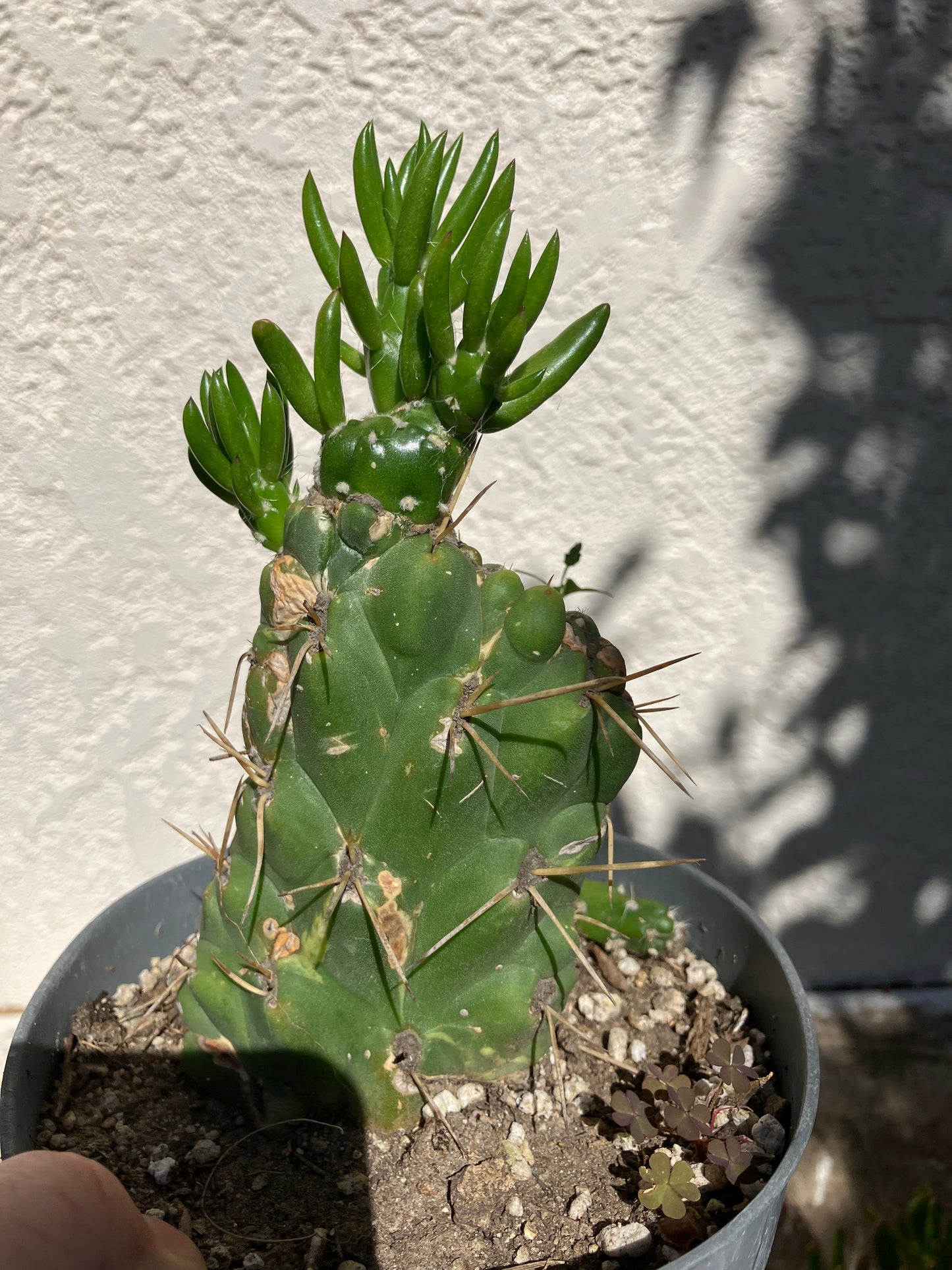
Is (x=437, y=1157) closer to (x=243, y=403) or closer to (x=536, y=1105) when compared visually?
(x=536, y=1105)

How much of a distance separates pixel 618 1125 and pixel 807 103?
1.20m

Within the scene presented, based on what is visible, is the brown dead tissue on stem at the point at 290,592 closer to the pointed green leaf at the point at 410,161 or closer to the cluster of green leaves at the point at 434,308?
the cluster of green leaves at the point at 434,308

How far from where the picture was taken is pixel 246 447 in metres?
0.75

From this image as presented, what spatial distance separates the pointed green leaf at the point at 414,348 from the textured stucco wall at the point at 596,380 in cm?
62

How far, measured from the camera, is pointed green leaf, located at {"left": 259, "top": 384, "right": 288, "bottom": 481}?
0.73m

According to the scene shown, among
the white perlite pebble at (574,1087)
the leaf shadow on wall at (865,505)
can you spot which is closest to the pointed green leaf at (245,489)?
the white perlite pebble at (574,1087)

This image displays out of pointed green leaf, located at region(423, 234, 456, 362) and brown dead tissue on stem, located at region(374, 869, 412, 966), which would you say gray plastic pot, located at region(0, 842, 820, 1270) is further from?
pointed green leaf, located at region(423, 234, 456, 362)

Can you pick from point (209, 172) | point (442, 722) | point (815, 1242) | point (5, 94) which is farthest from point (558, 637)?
point (815, 1242)

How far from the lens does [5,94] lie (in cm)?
111

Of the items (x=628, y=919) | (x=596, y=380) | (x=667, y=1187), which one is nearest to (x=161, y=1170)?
(x=667, y=1187)

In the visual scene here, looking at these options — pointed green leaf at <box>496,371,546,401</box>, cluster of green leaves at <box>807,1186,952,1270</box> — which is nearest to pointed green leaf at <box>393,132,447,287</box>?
pointed green leaf at <box>496,371,546,401</box>

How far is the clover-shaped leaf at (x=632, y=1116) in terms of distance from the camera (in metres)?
0.78

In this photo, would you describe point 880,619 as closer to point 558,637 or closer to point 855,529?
point 855,529

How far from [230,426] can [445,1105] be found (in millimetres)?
580
